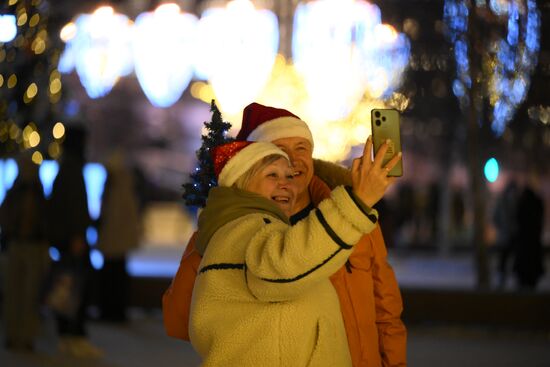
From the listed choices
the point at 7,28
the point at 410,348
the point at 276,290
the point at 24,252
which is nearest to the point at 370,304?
the point at 276,290

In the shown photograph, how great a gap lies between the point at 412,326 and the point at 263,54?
1010 centimetres

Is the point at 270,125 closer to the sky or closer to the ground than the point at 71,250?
closer to the sky

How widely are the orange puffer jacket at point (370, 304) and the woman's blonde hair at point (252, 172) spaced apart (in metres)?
0.67

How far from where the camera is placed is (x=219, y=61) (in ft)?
79.9

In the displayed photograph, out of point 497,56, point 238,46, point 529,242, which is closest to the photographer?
point 497,56

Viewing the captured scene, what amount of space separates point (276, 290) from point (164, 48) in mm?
22218

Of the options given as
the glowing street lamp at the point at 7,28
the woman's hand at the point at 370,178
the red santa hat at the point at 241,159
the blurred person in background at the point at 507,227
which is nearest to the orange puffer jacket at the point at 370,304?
the red santa hat at the point at 241,159

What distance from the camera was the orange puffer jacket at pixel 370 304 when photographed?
4797 mm

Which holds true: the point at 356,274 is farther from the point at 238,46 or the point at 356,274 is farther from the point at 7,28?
the point at 238,46

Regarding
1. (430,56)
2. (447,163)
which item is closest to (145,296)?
(430,56)

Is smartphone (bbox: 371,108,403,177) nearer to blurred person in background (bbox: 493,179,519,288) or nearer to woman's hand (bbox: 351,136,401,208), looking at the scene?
woman's hand (bbox: 351,136,401,208)

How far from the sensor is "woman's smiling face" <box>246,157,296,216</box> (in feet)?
12.7

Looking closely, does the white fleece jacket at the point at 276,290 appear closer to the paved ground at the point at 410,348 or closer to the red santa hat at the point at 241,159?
the red santa hat at the point at 241,159

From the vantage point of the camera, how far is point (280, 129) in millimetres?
5004
